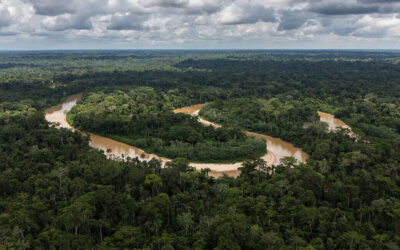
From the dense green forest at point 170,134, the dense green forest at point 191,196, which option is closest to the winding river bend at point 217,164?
the dense green forest at point 170,134

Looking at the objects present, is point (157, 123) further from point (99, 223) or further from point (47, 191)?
point (99, 223)

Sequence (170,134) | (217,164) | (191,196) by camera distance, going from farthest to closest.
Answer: (170,134), (217,164), (191,196)

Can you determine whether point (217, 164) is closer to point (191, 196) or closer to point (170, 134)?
point (170, 134)

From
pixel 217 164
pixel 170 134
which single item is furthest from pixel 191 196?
pixel 170 134

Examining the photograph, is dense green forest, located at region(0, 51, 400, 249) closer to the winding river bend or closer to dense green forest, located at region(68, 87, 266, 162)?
dense green forest, located at region(68, 87, 266, 162)

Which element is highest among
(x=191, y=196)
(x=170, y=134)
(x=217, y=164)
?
(x=170, y=134)

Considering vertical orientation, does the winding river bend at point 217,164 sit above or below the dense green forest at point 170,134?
below

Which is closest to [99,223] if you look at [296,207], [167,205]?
[167,205]

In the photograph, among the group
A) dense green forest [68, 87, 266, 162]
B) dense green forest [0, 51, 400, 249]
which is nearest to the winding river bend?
dense green forest [68, 87, 266, 162]

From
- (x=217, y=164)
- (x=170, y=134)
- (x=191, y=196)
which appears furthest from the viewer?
(x=170, y=134)

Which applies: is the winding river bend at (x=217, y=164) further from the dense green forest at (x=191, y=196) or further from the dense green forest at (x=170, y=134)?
the dense green forest at (x=191, y=196)
